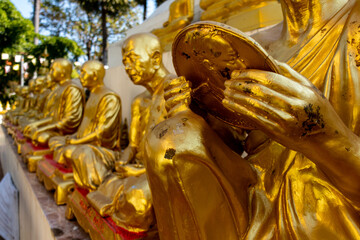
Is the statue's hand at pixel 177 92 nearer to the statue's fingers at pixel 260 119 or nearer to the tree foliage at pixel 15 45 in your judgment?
the statue's fingers at pixel 260 119

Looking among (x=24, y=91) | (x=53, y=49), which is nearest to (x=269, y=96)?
(x=24, y=91)

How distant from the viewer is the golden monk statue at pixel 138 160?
137 cm

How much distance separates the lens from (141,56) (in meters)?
2.03

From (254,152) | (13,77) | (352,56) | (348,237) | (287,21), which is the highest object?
(287,21)

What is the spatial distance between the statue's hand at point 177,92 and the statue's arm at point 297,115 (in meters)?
0.22

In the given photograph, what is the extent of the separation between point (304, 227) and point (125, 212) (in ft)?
2.91

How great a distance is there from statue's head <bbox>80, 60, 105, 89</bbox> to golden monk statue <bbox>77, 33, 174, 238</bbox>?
825 mm

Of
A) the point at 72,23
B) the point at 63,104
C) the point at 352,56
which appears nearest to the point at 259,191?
the point at 352,56

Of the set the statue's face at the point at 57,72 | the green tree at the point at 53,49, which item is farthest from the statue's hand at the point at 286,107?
the green tree at the point at 53,49

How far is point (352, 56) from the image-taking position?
85cm

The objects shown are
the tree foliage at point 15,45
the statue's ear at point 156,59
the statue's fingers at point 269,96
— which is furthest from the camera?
the tree foliage at point 15,45

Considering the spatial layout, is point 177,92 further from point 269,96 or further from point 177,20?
point 177,20

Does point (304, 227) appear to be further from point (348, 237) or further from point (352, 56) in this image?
point (352, 56)

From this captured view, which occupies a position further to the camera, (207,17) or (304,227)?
(207,17)
